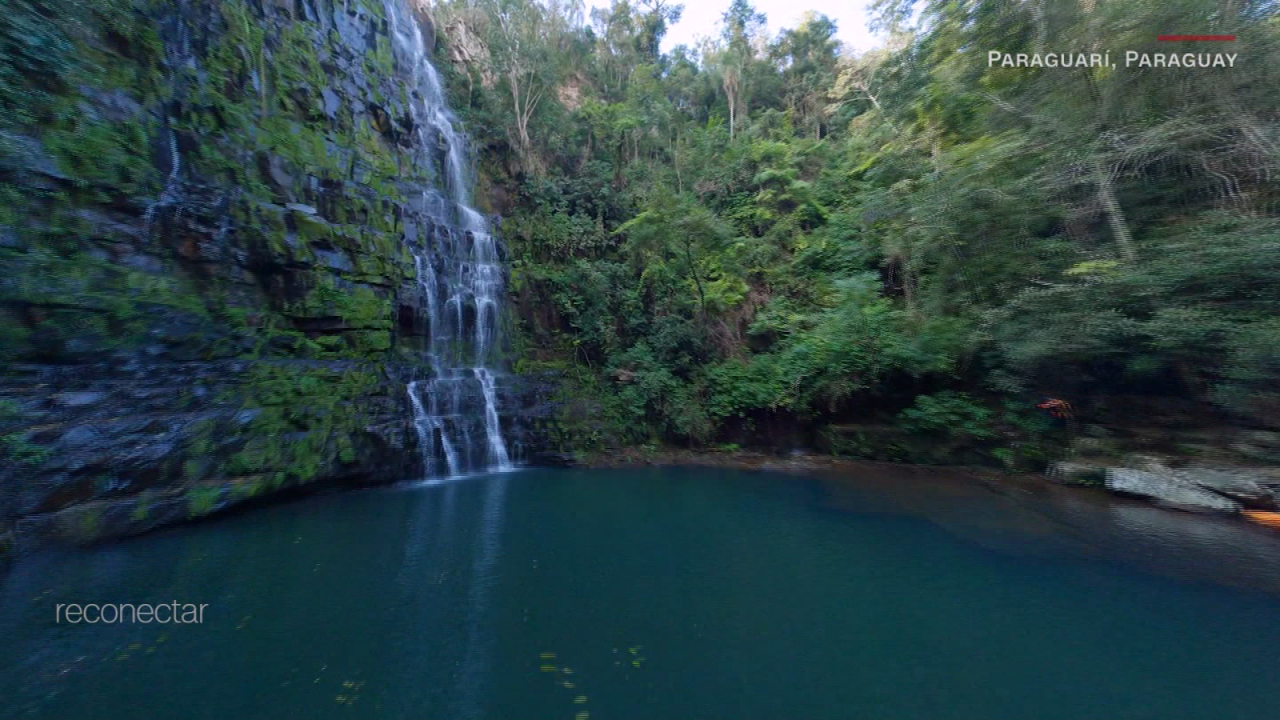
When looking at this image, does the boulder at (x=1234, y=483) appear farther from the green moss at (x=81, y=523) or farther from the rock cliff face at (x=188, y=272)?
the green moss at (x=81, y=523)

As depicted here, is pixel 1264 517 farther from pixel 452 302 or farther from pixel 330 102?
pixel 330 102

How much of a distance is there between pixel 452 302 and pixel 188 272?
614cm

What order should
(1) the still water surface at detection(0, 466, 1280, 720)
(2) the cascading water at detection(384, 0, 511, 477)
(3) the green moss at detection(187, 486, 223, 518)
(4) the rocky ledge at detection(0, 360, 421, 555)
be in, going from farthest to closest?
1. (2) the cascading water at detection(384, 0, 511, 477)
2. (3) the green moss at detection(187, 486, 223, 518)
3. (4) the rocky ledge at detection(0, 360, 421, 555)
4. (1) the still water surface at detection(0, 466, 1280, 720)

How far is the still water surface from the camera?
4.36 meters

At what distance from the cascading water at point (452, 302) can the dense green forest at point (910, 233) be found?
3.71 feet

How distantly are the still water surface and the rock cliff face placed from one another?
118 centimetres

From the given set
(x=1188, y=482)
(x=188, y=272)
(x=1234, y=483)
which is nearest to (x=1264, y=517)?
(x=1234, y=483)

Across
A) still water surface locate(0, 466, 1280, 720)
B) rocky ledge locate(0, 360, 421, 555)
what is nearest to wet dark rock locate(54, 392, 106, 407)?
rocky ledge locate(0, 360, 421, 555)

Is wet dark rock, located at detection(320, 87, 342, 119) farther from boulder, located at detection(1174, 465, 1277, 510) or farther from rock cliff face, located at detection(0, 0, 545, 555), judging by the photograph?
boulder, located at detection(1174, 465, 1277, 510)

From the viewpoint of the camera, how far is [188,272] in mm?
9109

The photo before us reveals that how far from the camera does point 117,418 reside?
7789 mm

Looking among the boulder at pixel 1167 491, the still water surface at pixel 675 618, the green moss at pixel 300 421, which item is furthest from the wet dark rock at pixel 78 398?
the boulder at pixel 1167 491

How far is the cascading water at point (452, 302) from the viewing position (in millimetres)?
13258

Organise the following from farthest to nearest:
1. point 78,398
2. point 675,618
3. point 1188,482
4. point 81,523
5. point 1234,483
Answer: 1. point 1188,482
2. point 1234,483
3. point 78,398
4. point 81,523
5. point 675,618
